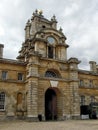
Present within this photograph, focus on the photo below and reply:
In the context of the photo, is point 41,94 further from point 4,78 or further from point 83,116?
point 83,116

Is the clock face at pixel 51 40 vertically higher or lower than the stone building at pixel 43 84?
higher

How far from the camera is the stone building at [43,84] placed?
30016mm

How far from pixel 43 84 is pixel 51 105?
528 centimetres

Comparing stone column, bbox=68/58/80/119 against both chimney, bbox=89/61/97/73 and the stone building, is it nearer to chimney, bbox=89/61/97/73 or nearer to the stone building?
the stone building

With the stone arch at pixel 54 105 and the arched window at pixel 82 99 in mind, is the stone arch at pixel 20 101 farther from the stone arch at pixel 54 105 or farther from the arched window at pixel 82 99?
the arched window at pixel 82 99

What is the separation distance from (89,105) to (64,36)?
1385cm

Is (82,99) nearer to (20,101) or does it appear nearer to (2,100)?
(20,101)

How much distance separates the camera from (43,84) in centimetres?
3142

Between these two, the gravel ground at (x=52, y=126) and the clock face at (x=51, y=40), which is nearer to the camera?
the gravel ground at (x=52, y=126)

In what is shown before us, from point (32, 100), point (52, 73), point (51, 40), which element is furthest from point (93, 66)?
point (32, 100)

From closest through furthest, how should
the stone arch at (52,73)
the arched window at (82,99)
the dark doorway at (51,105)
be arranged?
the dark doorway at (51,105)
the stone arch at (52,73)
the arched window at (82,99)

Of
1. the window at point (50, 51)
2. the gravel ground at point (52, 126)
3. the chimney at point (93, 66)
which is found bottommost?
the gravel ground at point (52, 126)

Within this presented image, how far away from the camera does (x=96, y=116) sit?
112 feet

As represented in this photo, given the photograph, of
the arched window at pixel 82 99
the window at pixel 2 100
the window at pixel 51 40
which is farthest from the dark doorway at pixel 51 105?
the window at pixel 51 40
